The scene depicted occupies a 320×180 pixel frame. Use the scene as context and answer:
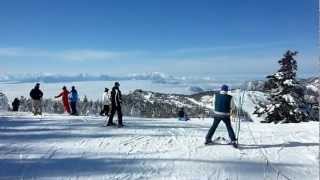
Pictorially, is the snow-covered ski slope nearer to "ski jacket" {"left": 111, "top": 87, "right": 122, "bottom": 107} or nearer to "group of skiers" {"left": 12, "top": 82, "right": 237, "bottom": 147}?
"group of skiers" {"left": 12, "top": 82, "right": 237, "bottom": 147}

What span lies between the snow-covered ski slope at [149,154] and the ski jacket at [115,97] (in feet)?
3.72

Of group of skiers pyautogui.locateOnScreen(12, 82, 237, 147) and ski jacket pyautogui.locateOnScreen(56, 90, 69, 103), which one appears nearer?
group of skiers pyautogui.locateOnScreen(12, 82, 237, 147)

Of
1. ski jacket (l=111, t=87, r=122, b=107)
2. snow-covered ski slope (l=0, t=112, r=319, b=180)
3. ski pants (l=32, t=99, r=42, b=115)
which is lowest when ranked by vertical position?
snow-covered ski slope (l=0, t=112, r=319, b=180)

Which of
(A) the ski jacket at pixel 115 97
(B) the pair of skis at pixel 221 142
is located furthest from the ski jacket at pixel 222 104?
(A) the ski jacket at pixel 115 97

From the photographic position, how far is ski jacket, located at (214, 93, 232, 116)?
16703mm

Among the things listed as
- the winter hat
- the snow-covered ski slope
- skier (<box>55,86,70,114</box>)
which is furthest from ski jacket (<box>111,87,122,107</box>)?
skier (<box>55,86,70,114</box>)

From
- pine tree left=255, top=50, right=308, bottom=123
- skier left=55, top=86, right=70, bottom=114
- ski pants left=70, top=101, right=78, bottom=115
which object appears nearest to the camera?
ski pants left=70, top=101, right=78, bottom=115

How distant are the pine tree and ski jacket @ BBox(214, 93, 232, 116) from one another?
2864cm

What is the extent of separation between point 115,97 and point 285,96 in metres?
26.4

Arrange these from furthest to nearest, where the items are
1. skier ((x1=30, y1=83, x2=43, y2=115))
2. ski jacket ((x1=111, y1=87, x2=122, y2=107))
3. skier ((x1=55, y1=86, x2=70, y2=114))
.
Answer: skier ((x1=55, y1=86, x2=70, y2=114)), skier ((x1=30, y1=83, x2=43, y2=115)), ski jacket ((x1=111, y1=87, x2=122, y2=107))

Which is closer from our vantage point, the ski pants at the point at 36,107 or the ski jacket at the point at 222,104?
the ski jacket at the point at 222,104

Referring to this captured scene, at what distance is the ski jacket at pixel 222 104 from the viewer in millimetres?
16703

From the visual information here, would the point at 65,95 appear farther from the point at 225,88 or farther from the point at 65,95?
the point at 225,88

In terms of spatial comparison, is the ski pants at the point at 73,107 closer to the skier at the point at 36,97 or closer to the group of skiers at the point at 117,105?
the group of skiers at the point at 117,105
